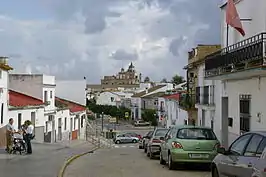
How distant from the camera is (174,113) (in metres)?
58.8

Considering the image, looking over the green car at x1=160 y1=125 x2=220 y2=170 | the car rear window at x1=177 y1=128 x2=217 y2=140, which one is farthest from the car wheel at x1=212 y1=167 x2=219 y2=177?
the car rear window at x1=177 y1=128 x2=217 y2=140

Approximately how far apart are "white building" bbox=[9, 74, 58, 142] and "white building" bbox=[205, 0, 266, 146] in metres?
23.9

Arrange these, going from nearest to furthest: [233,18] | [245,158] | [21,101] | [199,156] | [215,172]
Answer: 1. [245,158]
2. [215,172]
3. [199,156]
4. [233,18]
5. [21,101]

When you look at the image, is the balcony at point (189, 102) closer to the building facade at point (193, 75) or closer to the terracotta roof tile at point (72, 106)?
the building facade at point (193, 75)

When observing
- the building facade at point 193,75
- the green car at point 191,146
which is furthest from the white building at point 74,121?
the green car at point 191,146

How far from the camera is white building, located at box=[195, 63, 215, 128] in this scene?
3406 centimetres

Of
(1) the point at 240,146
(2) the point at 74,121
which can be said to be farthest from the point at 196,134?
(2) the point at 74,121

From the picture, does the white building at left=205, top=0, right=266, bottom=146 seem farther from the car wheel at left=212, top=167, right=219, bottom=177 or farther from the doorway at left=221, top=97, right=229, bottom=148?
the car wheel at left=212, top=167, right=219, bottom=177

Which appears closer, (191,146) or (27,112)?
(191,146)

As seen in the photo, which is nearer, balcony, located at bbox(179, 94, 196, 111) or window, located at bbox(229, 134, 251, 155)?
window, located at bbox(229, 134, 251, 155)

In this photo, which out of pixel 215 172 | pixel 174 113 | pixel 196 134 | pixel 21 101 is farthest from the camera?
pixel 174 113

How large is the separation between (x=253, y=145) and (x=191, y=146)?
7.50 meters

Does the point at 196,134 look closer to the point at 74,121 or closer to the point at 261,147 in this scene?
the point at 261,147

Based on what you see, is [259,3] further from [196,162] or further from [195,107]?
[195,107]
